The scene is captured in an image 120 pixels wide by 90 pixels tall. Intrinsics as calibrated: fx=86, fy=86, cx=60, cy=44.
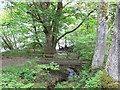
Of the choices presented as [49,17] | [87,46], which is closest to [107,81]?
[87,46]

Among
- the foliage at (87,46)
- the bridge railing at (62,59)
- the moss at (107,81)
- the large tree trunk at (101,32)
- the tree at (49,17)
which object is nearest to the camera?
the moss at (107,81)

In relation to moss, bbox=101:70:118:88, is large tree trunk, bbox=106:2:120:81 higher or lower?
higher

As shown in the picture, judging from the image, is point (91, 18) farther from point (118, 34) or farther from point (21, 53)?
point (21, 53)

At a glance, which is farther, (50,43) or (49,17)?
(50,43)

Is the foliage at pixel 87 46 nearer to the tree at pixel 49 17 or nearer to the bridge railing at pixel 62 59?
the bridge railing at pixel 62 59

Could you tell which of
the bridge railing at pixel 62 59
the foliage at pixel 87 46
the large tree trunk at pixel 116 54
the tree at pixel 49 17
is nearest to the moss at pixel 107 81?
the large tree trunk at pixel 116 54

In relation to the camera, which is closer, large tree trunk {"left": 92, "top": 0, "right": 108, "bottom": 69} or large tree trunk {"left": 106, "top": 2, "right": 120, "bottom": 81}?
large tree trunk {"left": 106, "top": 2, "right": 120, "bottom": 81}

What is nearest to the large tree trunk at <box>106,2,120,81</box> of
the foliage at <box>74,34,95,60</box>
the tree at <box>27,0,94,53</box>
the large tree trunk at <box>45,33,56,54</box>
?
the foliage at <box>74,34,95,60</box>

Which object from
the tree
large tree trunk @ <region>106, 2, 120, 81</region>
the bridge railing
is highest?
the tree

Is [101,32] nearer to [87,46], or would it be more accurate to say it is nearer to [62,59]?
[87,46]

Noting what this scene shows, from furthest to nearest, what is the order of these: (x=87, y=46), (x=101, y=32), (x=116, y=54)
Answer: (x=87, y=46)
(x=101, y=32)
(x=116, y=54)

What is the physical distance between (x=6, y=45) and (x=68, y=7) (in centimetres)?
1004

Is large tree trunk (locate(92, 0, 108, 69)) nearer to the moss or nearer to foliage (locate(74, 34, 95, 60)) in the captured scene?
foliage (locate(74, 34, 95, 60))

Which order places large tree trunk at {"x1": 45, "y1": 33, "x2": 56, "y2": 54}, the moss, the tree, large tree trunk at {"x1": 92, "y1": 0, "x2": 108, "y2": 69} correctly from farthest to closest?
1. large tree trunk at {"x1": 45, "y1": 33, "x2": 56, "y2": 54}
2. the tree
3. large tree trunk at {"x1": 92, "y1": 0, "x2": 108, "y2": 69}
4. the moss
